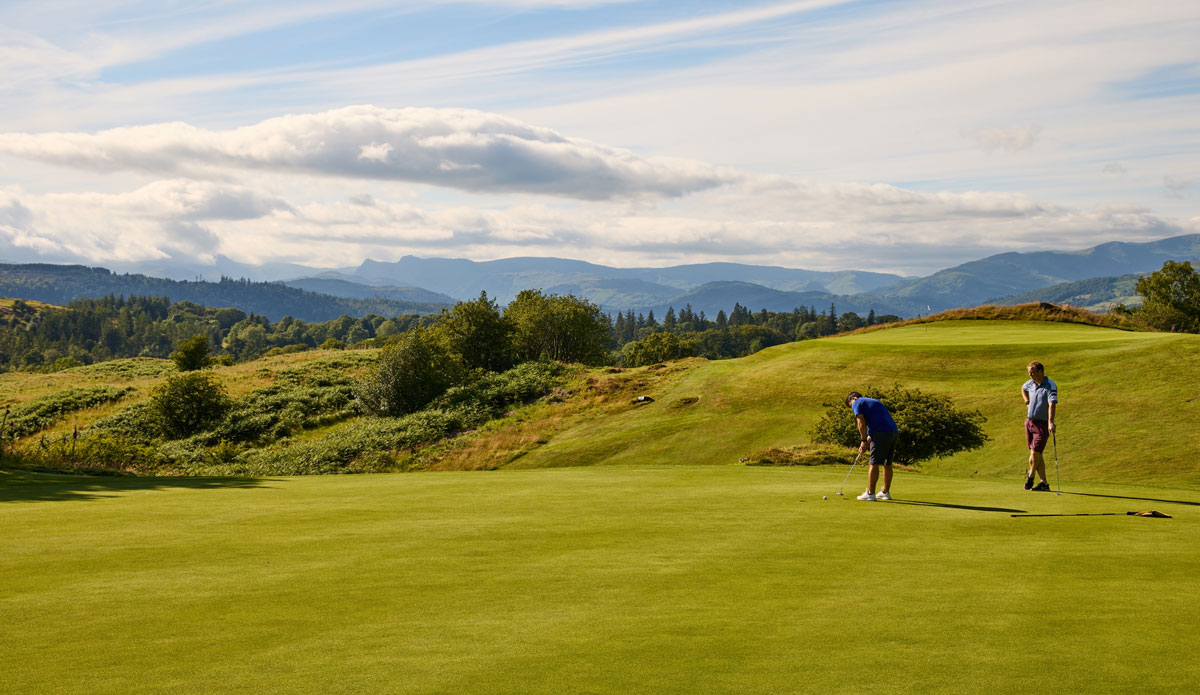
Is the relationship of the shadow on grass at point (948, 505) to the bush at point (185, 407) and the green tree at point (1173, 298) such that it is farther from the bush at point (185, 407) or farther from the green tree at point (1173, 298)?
the green tree at point (1173, 298)

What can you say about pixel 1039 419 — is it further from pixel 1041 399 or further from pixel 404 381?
pixel 404 381

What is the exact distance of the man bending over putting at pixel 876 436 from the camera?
1727cm

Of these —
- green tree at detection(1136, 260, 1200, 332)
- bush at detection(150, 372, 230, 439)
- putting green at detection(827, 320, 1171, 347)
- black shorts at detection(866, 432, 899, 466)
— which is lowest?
bush at detection(150, 372, 230, 439)

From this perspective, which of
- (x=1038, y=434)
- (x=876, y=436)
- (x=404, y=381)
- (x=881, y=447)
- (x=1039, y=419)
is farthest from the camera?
(x=404, y=381)

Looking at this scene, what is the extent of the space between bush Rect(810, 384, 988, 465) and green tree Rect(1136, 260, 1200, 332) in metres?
75.6

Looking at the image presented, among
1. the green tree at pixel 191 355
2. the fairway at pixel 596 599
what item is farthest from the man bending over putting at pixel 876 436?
the green tree at pixel 191 355

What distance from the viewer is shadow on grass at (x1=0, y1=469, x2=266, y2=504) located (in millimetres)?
17406

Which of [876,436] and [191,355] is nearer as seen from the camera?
[876,436]

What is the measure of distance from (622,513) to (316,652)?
848 centimetres

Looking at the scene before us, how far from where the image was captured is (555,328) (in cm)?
9581

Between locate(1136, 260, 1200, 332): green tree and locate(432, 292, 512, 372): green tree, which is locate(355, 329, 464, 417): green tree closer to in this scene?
locate(432, 292, 512, 372): green tree

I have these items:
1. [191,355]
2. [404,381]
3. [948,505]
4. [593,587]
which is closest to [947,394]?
[948,505]

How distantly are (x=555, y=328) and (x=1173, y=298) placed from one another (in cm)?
7307

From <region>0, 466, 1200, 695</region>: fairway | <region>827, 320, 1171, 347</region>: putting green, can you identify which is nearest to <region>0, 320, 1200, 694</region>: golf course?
<region>0, 466, 1200, 695</region>: fairway
